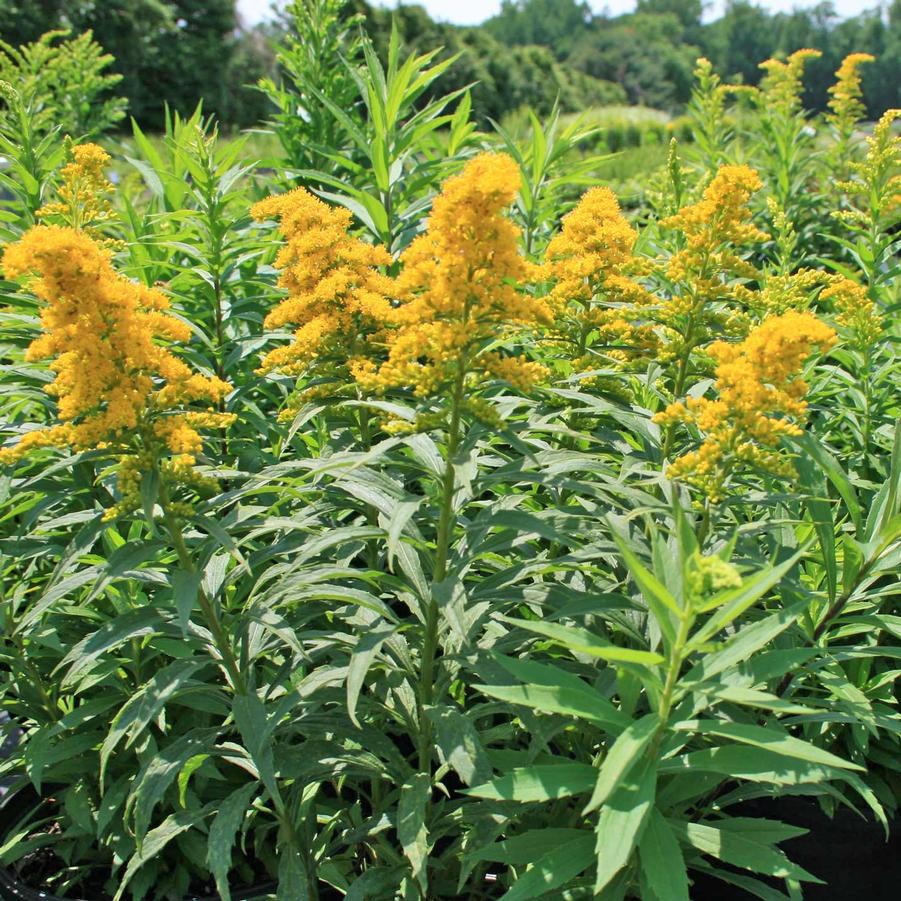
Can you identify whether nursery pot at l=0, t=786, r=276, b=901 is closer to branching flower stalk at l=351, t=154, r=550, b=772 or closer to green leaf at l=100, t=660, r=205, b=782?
green leaf at l=100, t=660, r=205, b=782

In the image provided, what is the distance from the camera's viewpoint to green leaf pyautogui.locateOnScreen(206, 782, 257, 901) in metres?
1.83

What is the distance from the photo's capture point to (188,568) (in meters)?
1.94

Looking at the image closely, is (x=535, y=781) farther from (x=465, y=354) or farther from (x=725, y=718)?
(x=465, y=354)

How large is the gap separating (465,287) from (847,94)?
204 inches

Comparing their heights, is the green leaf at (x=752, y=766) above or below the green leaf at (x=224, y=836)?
above

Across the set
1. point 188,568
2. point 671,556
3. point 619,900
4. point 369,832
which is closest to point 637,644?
point 671,556

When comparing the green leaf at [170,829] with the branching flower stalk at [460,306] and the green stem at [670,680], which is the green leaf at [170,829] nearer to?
the branching flower stalk at [460,306]

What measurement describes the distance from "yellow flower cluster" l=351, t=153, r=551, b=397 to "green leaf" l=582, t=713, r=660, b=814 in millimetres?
772

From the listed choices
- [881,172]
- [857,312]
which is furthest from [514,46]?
[857,312]

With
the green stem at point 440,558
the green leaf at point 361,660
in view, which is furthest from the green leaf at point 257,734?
the green stem at point 440,558

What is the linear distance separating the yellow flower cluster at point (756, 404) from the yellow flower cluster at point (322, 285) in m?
0.94

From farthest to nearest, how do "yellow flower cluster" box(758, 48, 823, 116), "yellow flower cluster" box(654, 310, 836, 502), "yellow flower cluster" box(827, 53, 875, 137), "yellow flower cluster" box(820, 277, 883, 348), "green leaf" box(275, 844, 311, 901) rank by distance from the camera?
1. "yellow flower cluster" box(827, 53, 875, 137)
2. "yellow flower cluster" box(758, 48, 823, 116)
3. "yellow flower cluster" box(820, 277, 883, 348)
4. "green leaf" box(275, 844, 311, 901)
5. "yellow flower cluster" box(654, 310, 836, 502)

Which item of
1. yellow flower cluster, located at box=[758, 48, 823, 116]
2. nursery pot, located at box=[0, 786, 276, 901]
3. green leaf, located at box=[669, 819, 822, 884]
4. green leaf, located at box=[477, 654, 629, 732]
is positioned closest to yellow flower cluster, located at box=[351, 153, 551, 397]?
green leaf, located at box=[477, 654, 629, 732]

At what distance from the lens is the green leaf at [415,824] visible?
173cm
